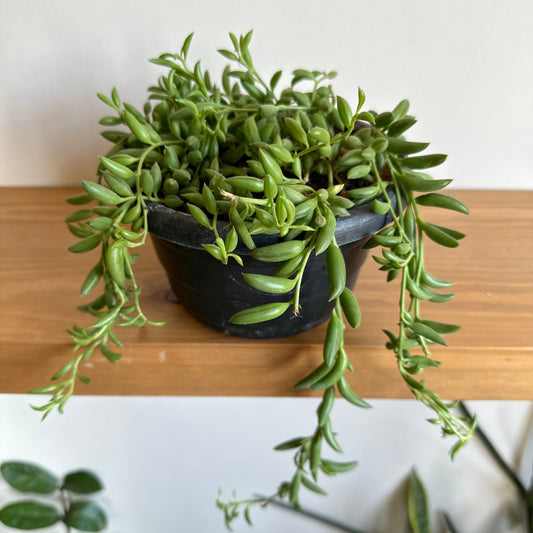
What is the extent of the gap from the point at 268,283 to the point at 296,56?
1.09 feet

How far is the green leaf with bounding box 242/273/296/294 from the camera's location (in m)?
0.30

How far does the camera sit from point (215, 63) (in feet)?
1.81

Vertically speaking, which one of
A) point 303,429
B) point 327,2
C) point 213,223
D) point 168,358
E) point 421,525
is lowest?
point 421,525

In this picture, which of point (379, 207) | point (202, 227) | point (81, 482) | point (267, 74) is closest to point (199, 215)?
point (202, 227)

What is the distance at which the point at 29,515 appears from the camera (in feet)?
2.74

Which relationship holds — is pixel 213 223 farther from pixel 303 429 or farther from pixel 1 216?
pixel 303 429

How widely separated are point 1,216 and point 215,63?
0.95 feet

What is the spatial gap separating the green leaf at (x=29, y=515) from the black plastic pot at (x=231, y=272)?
596 mm

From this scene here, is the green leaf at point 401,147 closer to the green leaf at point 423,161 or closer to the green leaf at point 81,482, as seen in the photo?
the green leaf at point 423,161

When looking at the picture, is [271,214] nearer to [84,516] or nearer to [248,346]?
[248,346]

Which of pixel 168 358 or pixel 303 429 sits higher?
pixel 168 358

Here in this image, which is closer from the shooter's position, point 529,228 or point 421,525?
point 529,228

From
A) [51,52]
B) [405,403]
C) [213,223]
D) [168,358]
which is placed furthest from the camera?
[405,403]

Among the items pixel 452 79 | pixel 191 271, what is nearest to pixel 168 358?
pixel 191 271
